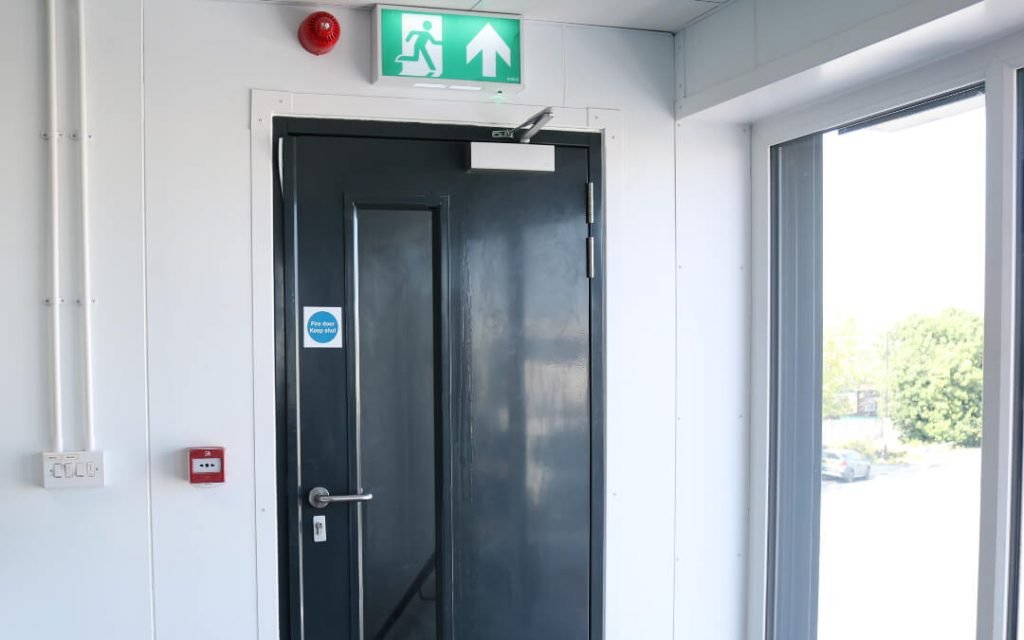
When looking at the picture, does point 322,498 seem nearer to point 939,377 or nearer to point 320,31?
point 320,31

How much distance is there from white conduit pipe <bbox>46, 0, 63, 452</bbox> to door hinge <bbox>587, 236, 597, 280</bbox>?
1470 mm

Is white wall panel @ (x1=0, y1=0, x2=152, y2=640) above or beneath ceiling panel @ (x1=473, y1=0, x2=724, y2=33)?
beneath

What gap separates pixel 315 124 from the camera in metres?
2.44

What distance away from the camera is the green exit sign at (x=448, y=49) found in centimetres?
242

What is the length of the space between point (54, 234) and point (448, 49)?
1171 mm

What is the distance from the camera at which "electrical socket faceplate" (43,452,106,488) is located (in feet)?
7.33

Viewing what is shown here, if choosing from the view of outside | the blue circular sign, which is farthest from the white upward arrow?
the view of outside

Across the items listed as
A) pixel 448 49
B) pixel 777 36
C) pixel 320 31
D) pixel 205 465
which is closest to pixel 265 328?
pixel 205 465

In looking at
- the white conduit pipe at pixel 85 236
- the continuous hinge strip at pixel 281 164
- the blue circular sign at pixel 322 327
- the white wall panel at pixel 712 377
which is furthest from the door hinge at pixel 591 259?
the white conduit pipe at pixel 85 236

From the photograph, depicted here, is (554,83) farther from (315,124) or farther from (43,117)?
(43,117)

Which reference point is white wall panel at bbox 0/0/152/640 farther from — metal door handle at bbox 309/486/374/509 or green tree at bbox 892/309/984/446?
green tree at bbox 892/309/984/446

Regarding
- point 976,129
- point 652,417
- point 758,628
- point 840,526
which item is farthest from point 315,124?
point 758,628

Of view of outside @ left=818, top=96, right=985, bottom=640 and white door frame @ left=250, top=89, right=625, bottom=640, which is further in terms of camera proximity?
white door frame @ left=250, top=89, right=625, bottom=640

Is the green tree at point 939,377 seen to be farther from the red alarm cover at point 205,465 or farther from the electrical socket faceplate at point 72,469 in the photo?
the electrical socket faceplate at point 72,469
